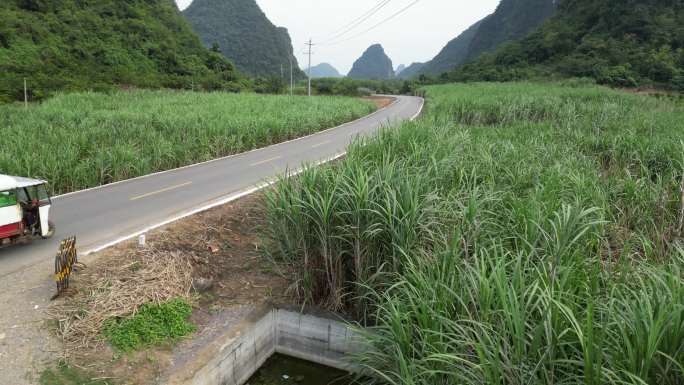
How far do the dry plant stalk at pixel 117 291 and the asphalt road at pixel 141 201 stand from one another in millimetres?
1008

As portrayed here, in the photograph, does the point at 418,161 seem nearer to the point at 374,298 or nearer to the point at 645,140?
the point at 374,298

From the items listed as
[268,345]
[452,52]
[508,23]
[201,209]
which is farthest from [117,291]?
[452,52]

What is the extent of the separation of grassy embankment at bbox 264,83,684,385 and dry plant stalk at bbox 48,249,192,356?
1377mm

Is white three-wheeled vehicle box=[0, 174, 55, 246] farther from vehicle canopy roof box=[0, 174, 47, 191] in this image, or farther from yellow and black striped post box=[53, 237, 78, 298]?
yellow and black striped post box=[53, 237, 78, 298]

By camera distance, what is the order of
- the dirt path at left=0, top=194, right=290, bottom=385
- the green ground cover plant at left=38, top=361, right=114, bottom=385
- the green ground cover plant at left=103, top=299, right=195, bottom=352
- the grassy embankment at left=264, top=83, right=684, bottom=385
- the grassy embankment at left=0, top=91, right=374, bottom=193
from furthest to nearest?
1. the grassy embankment at left=0, top=91, right=374, bottom=193
2. the green ground cover plant at left=103, top=299, right=195, bottom=352
3. the dirt path at left=0, top=194, right=290, bottom=385
4. the green ground cover plant at left=38, top=361, right=114, bottom=385
5. the grassy embankment at left=264, top=83, right=684, bottom=385

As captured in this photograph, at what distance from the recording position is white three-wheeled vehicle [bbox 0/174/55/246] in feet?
19.5

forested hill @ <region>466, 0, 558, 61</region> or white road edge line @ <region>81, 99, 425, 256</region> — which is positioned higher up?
forested hill @ <region>466, 0, 558, 61</region>

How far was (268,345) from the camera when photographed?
5.49 metres

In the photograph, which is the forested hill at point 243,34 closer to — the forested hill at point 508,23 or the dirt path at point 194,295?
the forested hill at point 508,23

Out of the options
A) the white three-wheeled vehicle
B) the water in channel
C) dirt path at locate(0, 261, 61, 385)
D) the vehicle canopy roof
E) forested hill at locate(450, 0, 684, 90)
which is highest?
forested hill at locate(450, 0, 684, 90)

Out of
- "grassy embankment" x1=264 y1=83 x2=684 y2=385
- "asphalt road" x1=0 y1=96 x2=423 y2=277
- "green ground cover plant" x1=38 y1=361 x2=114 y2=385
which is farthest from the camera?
"asphalt road" x1=0 y1=96 x2=423 y2=277

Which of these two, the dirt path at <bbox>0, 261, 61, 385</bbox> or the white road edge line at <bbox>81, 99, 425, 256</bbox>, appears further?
the white road edge line at <bbox>81, 99, 425, 256</bbox>

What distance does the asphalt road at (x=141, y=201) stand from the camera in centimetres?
661

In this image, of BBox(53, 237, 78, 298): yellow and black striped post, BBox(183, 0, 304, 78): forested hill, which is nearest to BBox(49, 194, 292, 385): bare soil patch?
BBox(53, 237, 78, 298): yellow and black striped post
